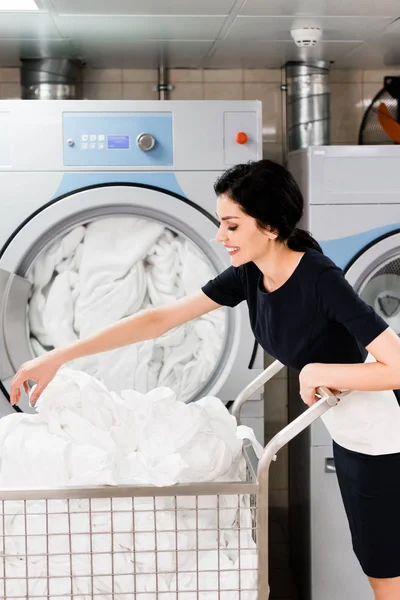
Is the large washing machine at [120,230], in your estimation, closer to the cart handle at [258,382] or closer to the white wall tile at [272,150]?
the cart handle at [258,382]

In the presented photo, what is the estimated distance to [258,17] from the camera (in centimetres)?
217

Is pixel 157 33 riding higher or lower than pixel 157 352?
higher

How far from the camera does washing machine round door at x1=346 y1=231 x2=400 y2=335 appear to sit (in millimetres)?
2287

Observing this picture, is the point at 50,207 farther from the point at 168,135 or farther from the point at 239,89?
the point at 239,89

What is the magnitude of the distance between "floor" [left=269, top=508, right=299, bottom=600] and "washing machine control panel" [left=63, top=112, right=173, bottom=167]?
1559 millimetres

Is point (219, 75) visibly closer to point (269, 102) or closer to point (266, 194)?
point (269, 102)

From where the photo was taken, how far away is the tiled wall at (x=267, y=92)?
2.88 meters

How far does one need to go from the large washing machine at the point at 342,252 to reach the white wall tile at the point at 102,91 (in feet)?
2.68

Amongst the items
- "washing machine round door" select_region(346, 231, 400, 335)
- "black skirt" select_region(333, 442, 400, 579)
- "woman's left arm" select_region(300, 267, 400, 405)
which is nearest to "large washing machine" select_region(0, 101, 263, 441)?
"washing machine round door" select_region(346, 231, 400, 335)

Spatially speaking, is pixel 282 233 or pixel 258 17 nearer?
pixel 282 233

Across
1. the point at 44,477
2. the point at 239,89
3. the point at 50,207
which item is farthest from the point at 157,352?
the point at 239,89

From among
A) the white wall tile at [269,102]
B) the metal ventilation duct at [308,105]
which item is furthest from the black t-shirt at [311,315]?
the white wall tile at [269,102]

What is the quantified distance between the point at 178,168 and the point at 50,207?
38 cm

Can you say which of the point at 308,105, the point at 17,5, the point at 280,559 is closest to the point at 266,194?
the point at 17,5
